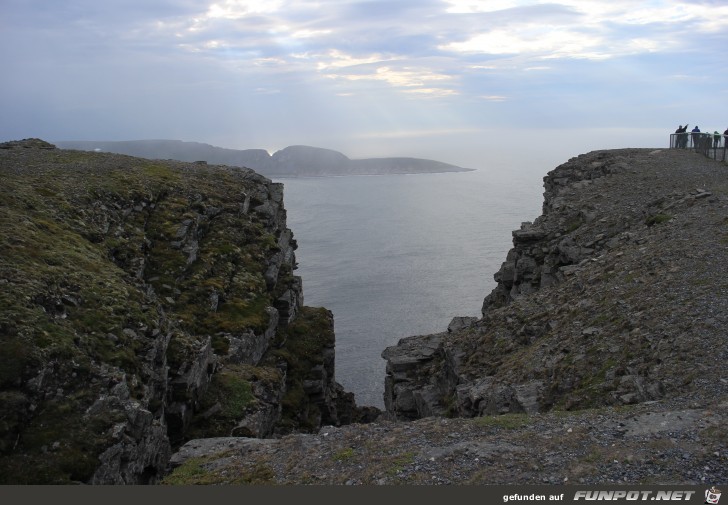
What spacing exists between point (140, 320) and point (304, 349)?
868 inches

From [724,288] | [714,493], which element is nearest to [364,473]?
[714,493]

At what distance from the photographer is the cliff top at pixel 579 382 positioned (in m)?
15.2

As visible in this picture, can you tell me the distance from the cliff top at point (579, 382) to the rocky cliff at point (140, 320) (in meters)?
3.89

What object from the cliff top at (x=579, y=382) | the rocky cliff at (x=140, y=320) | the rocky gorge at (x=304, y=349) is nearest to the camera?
the cliff top at (x=579, y=382)

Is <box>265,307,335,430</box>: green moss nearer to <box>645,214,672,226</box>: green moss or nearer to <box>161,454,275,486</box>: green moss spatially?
<box>161,454,275,486</box>: green moss

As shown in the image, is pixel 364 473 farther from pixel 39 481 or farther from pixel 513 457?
pixel 39 481

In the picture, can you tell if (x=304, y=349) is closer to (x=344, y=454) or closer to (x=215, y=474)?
(x=215, y=474)

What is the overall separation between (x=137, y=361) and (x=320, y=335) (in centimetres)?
2619

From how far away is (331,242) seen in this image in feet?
514

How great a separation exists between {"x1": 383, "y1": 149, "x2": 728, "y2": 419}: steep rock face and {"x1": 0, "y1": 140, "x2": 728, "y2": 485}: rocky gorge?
0.14 m

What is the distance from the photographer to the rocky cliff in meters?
21.2

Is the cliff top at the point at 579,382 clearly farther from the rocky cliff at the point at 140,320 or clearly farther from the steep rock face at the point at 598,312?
the rocky cliff at the point at 140,320

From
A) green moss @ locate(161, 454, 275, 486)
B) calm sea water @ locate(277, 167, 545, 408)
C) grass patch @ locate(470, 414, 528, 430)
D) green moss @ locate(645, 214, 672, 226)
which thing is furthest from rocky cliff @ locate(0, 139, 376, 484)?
calm sea water @ locate(277, 167, 545, 408)

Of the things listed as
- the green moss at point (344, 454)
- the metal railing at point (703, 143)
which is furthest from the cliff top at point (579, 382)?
the metal railing at point (703, 143)
